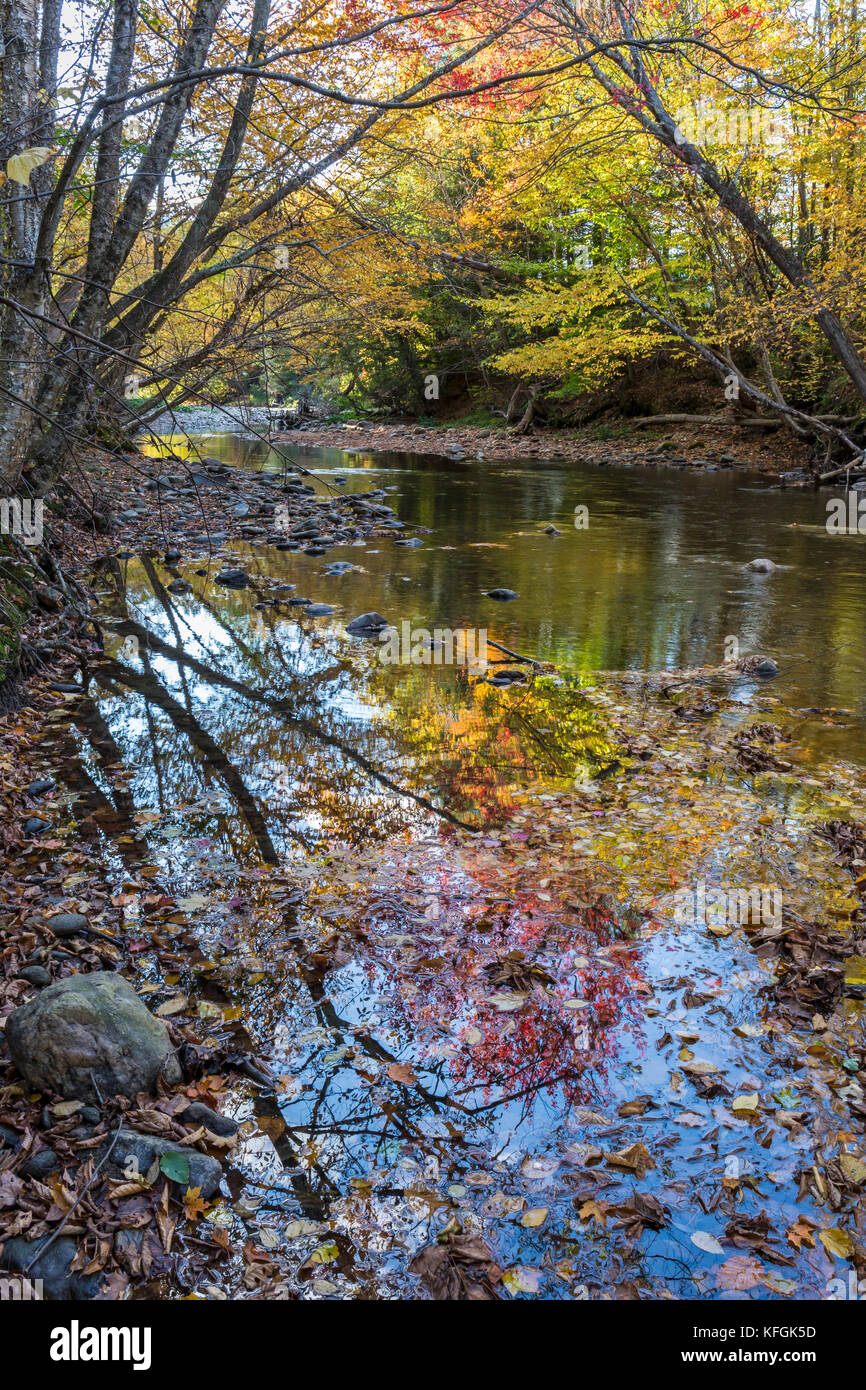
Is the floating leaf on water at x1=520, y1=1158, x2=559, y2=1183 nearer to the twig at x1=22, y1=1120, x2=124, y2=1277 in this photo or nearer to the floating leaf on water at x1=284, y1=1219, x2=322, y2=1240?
the floating leaf on water at x1=284, y1=1219, x2=322, y2=1240

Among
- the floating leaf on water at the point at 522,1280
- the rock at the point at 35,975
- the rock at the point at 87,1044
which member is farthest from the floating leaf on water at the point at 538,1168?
the rock at the point at 35,975

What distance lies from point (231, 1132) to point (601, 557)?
10.9 metres

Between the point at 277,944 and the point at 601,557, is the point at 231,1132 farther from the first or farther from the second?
the point at 601,557

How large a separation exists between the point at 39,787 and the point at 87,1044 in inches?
103

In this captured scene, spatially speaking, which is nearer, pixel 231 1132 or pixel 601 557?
pixel 231 1132

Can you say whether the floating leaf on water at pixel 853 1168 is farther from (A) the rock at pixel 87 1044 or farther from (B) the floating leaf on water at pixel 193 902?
(B) the floating leaf on water at pixel 193 902

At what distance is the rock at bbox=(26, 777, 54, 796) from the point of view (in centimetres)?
488

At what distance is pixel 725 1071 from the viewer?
2.88 m

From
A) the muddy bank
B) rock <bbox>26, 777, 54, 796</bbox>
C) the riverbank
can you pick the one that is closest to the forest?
rock <bbox>26, 777, 54, 796</bbox>

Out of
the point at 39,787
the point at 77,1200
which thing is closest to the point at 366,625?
the point at 39,787

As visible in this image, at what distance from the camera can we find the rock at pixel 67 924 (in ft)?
11.5

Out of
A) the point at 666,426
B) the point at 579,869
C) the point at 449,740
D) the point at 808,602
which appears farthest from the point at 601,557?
the point at 666,426

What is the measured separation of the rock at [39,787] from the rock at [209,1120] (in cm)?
275
